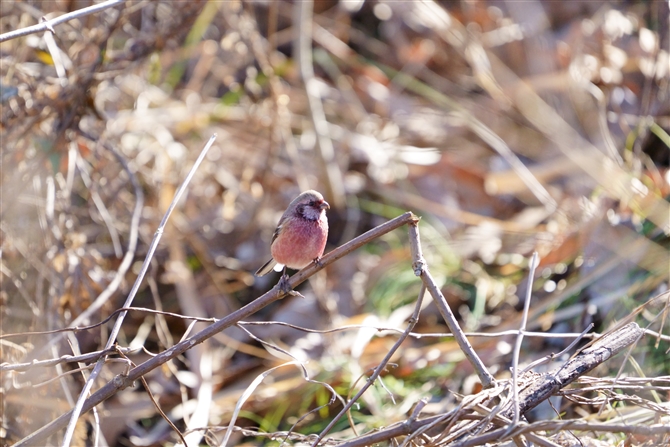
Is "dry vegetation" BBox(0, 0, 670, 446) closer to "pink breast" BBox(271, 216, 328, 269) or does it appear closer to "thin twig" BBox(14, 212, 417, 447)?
"thin twig" BBox(14, 212, 417, 447)

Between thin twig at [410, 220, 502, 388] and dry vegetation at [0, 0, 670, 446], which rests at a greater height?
thin twig at [410, 220, 502, 388]

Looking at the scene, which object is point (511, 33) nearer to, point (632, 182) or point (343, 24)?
point (343, 24)

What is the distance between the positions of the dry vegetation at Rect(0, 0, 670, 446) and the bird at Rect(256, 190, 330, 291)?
0.50 meters

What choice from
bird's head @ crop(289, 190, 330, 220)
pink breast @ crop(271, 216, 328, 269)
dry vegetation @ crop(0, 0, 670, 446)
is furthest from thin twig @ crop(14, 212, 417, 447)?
bird's head @ crop(289, 190, 330, 220)

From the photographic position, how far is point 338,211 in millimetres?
6023

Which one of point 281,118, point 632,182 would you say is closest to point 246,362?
point 281,118

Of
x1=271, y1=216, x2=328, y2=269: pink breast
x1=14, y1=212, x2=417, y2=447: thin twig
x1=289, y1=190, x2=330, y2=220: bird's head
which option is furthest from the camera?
x1=289, y1=190, x2=330, y2=220: bird's head

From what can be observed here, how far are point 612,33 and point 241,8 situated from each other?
380 centimetres

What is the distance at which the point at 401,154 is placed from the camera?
21.0 feet

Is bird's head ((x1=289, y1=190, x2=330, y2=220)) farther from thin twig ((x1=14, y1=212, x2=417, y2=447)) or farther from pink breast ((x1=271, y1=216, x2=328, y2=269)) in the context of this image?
thin twig ((x1=14, y1=212, x2=417, y2=447))

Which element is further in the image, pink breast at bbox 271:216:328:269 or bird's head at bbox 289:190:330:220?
bird's head at bbox 289:190:330:220

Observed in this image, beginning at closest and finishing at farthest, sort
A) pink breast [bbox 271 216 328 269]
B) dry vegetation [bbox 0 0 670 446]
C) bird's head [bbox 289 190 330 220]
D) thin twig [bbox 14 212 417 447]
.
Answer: thin twig [bbox 14 212 417 447] < pink breast [bbox 271 216 328 269] < bird's head [bbox 289 190 330 220] < dry vegetation [bbox 0 0 670 446]

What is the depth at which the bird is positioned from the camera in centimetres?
325

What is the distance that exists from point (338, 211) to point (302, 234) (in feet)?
9.11
